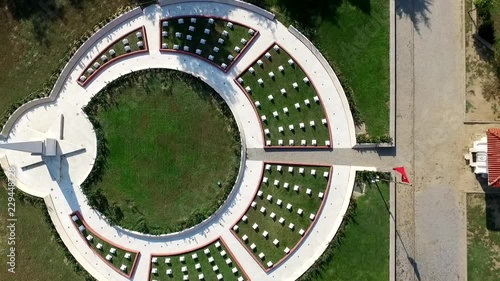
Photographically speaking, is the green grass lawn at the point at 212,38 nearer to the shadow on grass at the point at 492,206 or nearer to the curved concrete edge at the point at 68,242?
the curved concrete edge at the point at 68,242

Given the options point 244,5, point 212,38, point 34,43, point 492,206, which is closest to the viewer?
point 492,206

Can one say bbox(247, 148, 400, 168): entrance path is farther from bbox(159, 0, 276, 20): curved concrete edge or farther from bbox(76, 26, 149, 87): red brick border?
bbox(76, 26, 149, 87): red brick border

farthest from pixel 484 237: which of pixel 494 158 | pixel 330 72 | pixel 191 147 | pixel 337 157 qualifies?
pixel 191 147

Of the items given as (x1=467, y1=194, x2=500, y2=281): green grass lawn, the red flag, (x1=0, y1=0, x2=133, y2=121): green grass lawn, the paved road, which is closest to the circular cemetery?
(x1=0, y1=0, x2=133, y2=121): green grass lawn

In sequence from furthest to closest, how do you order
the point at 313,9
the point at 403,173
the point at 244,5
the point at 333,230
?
the point at 244,5, the point at 313,9, the point at 333,230, the point at 403,173

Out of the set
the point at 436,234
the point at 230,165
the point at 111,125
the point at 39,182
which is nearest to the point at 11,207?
the point at 39,182

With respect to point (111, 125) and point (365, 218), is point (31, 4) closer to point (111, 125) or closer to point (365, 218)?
point (111, 125)

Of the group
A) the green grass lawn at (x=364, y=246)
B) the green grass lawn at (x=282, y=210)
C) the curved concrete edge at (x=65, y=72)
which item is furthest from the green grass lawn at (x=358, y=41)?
the curved concrete edge at (x=65, y=72)

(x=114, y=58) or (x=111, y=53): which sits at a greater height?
(x=111, y=53)

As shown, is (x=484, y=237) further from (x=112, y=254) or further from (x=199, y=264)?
(x=112, y=254)
